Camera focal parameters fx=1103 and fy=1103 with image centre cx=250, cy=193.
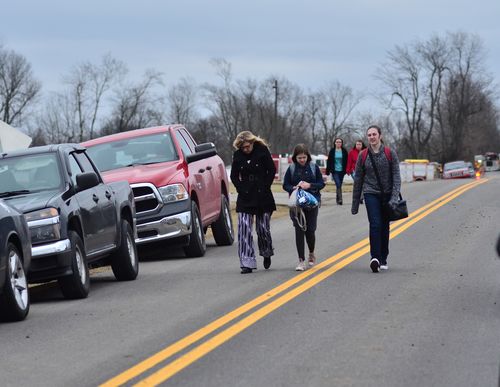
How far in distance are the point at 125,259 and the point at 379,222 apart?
10.3 ft

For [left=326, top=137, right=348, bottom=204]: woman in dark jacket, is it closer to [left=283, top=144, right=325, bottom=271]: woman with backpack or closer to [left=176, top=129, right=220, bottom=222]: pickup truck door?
[left=176, top=129, right=220, bottom=222]: pickup truck door

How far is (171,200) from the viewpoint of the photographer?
15.9 metres

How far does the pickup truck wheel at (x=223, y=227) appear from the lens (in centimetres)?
1830

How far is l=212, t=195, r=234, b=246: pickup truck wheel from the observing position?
18297mm

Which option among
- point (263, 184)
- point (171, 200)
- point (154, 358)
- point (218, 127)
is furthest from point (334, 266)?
point (218, 127)

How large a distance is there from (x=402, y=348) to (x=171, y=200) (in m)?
8.28

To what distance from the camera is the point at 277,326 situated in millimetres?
9117

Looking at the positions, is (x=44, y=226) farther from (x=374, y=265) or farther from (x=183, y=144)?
(x=183, y=144)

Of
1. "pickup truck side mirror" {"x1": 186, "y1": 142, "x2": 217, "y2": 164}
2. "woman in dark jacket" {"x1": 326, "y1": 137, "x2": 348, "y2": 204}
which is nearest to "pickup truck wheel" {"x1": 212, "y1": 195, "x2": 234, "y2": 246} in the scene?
"pickup truck side mirror" {"x1": 186, "y1": 142, "x2": 217, "y2": 164}

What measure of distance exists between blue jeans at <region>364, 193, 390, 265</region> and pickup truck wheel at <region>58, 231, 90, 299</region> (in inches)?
139

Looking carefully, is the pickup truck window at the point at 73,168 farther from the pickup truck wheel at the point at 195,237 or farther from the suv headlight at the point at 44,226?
the pickup truck wheel at the point at 195,237

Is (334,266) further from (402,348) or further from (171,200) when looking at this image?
(402,348)

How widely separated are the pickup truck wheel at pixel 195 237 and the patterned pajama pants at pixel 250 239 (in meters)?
2.13

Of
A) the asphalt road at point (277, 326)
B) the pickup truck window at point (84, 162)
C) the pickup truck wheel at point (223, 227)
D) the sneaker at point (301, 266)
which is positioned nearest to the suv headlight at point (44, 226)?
the asphalt road at point (277, 326)
